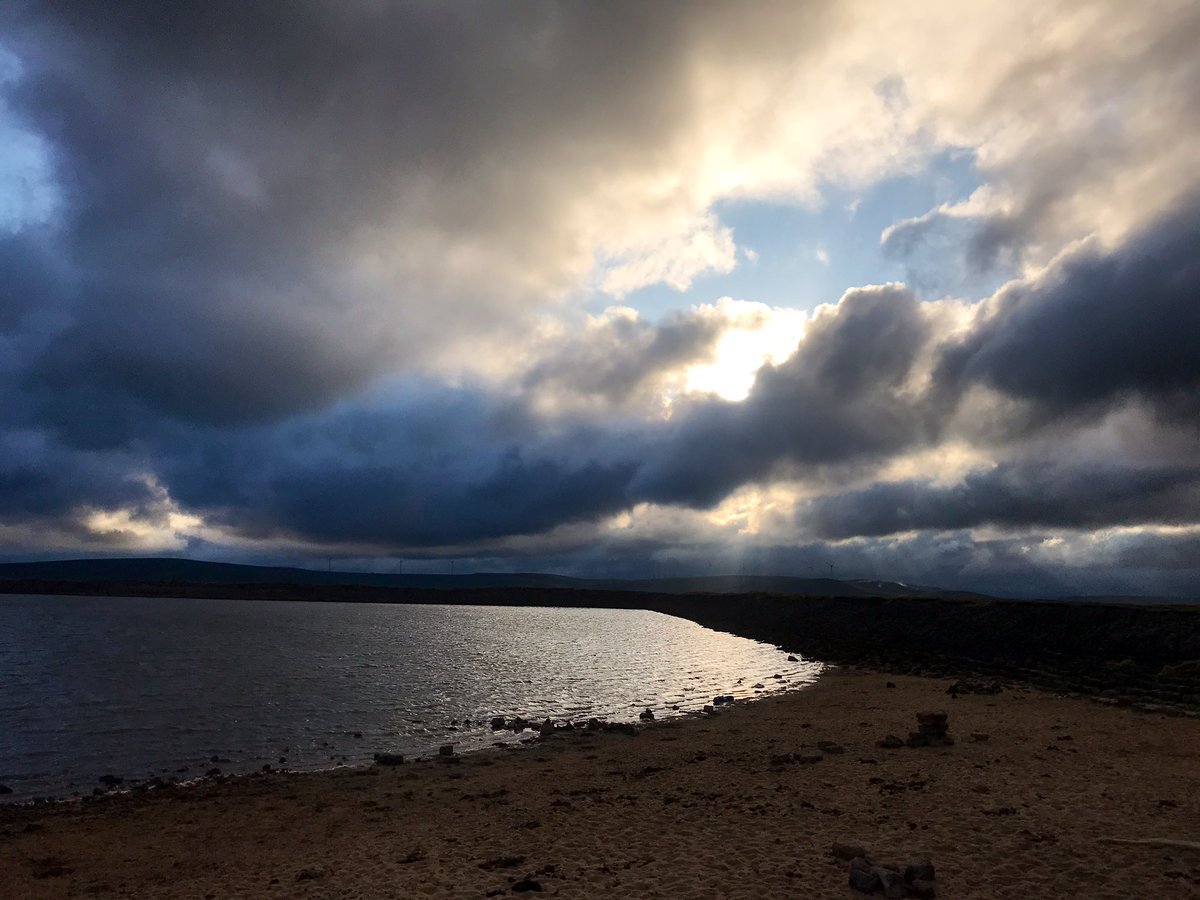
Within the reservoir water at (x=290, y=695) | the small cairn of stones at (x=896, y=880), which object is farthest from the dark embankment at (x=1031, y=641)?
the small cairn of stones at (x=896, y=880)

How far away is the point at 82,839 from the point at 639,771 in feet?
51.1

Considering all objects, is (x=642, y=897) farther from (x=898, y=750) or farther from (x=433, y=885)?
(x=898, y=750)

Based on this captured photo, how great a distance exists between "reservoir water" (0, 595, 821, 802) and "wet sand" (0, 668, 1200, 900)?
4973 mm

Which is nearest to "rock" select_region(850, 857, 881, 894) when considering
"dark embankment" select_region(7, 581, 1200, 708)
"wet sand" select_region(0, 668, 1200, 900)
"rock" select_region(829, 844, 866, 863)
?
"wet sand" select_region(0, 668, 1200, 900)

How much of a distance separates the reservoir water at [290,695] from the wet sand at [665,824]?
4.97 meters

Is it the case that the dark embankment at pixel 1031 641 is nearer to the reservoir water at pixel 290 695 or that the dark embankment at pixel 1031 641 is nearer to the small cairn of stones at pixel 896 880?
the reservoir water at pixel 290 695

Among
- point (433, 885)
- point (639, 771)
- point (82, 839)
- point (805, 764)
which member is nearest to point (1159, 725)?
point (805, 764)

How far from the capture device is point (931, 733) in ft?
78.2

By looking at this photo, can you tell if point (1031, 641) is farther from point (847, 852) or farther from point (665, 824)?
point (847, 852)

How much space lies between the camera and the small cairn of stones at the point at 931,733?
23578 millimetres

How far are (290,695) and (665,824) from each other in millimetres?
31955

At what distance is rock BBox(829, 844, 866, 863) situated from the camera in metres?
13.2

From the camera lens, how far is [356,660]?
6125 cm

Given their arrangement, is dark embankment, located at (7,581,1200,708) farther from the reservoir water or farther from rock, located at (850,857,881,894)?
rock, located at (850,857,881,894)
